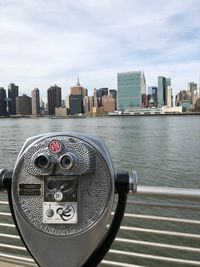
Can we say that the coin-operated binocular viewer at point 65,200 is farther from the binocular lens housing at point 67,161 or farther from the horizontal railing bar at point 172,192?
the horizontal railing bar at point 172,192

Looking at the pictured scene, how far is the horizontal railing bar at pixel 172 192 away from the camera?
7.16 feet

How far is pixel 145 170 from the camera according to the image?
19453 millimetres

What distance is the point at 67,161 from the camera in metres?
1.55

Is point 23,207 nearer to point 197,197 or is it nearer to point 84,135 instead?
point 84,135

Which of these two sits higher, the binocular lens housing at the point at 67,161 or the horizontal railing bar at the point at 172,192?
the binocular lens housing at the point at 67,161

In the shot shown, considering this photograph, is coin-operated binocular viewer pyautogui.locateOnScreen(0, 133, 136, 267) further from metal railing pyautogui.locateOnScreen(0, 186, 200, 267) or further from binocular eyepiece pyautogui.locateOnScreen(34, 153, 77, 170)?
metal railing pyautogui.locateOnScreen(0, 186, 200, 267)

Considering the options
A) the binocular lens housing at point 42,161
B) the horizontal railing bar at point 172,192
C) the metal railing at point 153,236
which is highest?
the binocular lens housing at point 42,161

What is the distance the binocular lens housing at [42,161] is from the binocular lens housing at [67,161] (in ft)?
0.16

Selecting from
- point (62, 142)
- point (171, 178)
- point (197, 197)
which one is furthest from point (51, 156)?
point (171, 178)

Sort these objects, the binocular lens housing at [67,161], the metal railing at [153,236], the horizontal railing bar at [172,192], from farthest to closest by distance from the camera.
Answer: the metal railing at [153,236] → the horizontal railing bar at [172,192] → the binocular lens housing at [67,161]

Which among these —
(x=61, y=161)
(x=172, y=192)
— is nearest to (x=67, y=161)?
(x=61, y=161)

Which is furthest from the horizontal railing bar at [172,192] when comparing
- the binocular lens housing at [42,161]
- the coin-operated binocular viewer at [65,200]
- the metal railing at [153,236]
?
the binocular lens housing at [42,161]

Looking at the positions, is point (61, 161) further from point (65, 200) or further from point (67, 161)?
point (65, 200)

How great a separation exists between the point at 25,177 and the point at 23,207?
11cm
